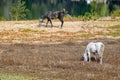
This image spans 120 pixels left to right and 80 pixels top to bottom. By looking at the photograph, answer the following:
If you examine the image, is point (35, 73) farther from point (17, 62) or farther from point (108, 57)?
point (108, 57)

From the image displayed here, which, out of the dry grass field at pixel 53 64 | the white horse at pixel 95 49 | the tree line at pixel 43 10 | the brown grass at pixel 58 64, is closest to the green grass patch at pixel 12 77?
the dry grass field at pixel 53 64

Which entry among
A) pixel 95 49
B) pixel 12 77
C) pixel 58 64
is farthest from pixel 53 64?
pixel 12 77

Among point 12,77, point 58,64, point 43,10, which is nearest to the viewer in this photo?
point 12,77

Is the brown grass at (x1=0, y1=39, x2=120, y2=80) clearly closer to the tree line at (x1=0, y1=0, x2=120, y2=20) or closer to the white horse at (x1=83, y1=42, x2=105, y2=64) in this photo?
the white horse at (x1=83, y1=42, x2=105, y2=64)

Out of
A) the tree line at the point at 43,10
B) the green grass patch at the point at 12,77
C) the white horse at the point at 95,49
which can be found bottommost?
the tree line at the point at 43,10

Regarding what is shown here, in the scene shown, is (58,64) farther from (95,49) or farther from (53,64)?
(95,49)

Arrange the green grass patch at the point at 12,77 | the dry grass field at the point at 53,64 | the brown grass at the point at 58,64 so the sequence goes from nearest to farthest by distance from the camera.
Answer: the green grass patch at the point at 12,77 < the dry grass field at the point at 53,64 < the brown grass at the point at 58,64

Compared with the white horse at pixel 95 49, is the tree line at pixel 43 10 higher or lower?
lower

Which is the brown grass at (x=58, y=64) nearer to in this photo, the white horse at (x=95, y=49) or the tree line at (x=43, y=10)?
→ the white horse at (x=95, y=49)

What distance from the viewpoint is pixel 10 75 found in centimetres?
1335

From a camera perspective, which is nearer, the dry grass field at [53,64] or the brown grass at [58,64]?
the dry grass field at [53,64]

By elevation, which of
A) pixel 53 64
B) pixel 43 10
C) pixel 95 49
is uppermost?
pixel 95 49

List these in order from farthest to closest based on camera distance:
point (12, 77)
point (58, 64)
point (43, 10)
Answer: point (43, 10)
point (58, 64)
point (12, 77)

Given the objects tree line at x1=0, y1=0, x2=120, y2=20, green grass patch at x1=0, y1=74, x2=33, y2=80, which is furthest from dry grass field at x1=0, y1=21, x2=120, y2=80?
tree line at x1=0, y1=0, x2=120, y2=20
